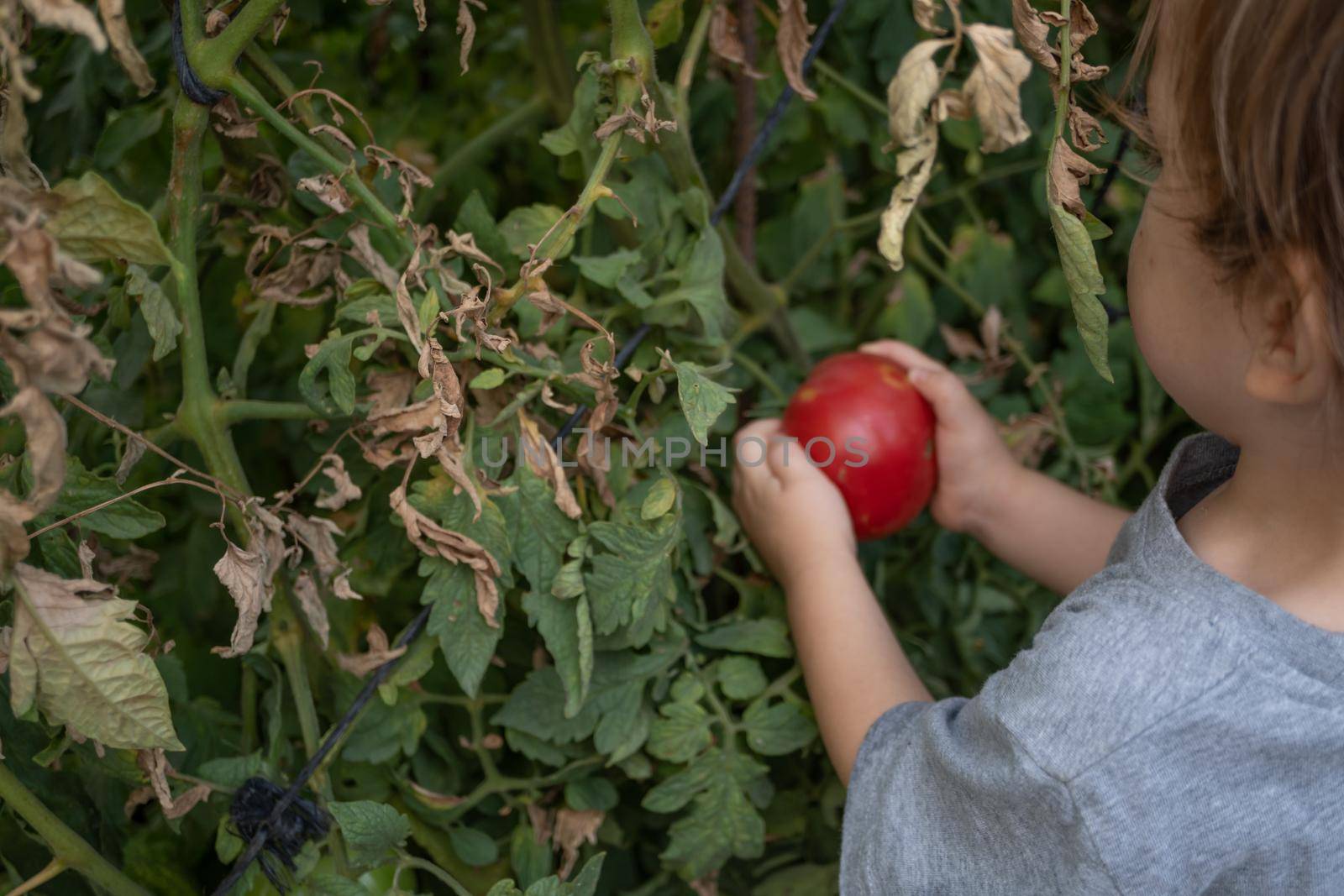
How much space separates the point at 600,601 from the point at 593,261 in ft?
→ 0.90

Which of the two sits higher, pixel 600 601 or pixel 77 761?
pixel 600 601

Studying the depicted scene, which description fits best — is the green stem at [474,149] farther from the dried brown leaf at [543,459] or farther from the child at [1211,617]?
the child at [1211,617]

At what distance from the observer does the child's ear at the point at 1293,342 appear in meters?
0.68

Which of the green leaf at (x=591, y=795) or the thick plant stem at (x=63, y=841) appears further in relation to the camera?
the green leaf at (x=591, y=795)

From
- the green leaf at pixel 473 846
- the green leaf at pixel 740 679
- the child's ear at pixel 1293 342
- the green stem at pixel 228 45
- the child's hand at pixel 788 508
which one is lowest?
the green leaf at pixel 473 846

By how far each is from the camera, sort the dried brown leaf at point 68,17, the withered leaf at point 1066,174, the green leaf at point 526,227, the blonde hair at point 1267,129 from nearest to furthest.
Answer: the dried brown leaf at point 68,17 < the blonde hair at point 1267,129 < the withered leaf at point 1066,174 < the green leaf at point 526,227

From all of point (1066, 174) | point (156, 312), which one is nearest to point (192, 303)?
point (156, 312)

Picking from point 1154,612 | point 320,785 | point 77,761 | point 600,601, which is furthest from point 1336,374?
point 77,761

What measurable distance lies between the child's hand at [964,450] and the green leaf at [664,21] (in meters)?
0.41

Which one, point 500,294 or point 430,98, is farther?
point 430,98

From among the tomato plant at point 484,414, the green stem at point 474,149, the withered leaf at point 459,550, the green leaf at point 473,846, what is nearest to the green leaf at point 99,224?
the tomato plant at point 484,414

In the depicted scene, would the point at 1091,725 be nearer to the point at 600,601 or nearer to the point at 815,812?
the point at 600,601

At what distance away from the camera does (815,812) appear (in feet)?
3.73

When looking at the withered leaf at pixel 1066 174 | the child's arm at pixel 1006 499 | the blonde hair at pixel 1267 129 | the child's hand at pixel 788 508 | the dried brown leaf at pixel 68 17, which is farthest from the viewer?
the child's arm at pixel 1006 499
